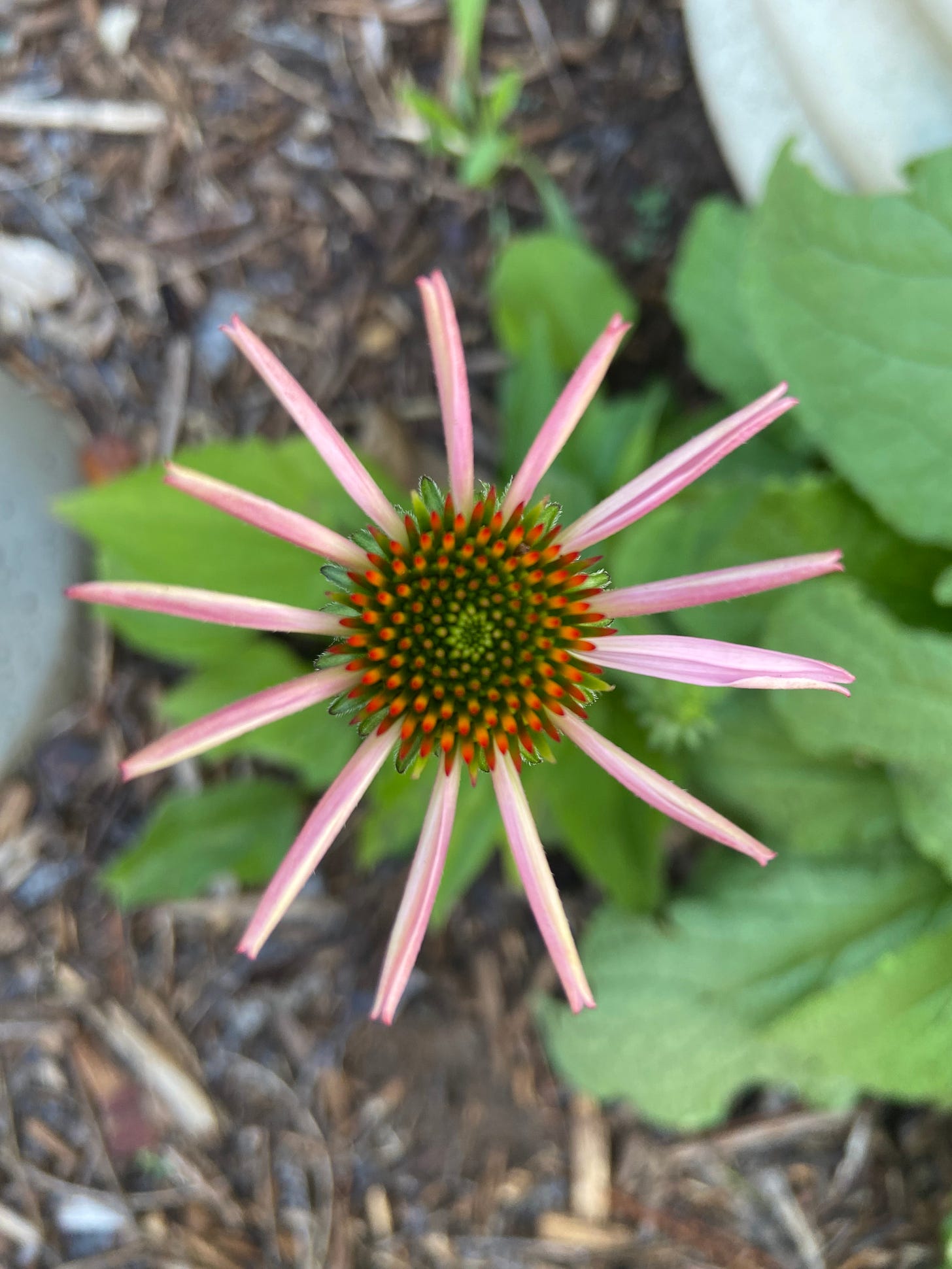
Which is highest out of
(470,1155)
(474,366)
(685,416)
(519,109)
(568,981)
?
(519,109)

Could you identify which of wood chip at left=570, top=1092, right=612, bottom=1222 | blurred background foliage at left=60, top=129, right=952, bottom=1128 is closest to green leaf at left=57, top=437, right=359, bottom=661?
blurred background foliage at left=60, top=129, right=952, bottom=1128

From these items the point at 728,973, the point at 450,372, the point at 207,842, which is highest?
the point at 450,372

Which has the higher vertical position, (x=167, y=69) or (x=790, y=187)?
(x=167, y=69)

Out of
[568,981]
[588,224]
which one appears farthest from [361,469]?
[588,224]

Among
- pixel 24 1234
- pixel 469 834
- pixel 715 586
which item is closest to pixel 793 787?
pixel 469 834

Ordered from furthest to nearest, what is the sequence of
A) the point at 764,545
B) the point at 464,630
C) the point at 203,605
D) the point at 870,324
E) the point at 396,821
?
the point at 396,821 < the point at 764,545 < the point at 870,324 < the point at 464,630 < the point at 203,605

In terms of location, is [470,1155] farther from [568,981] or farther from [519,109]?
[519,109]

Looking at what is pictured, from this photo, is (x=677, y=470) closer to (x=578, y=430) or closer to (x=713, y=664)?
(x=713, y=664)

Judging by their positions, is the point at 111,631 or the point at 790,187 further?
the point at 111,631
